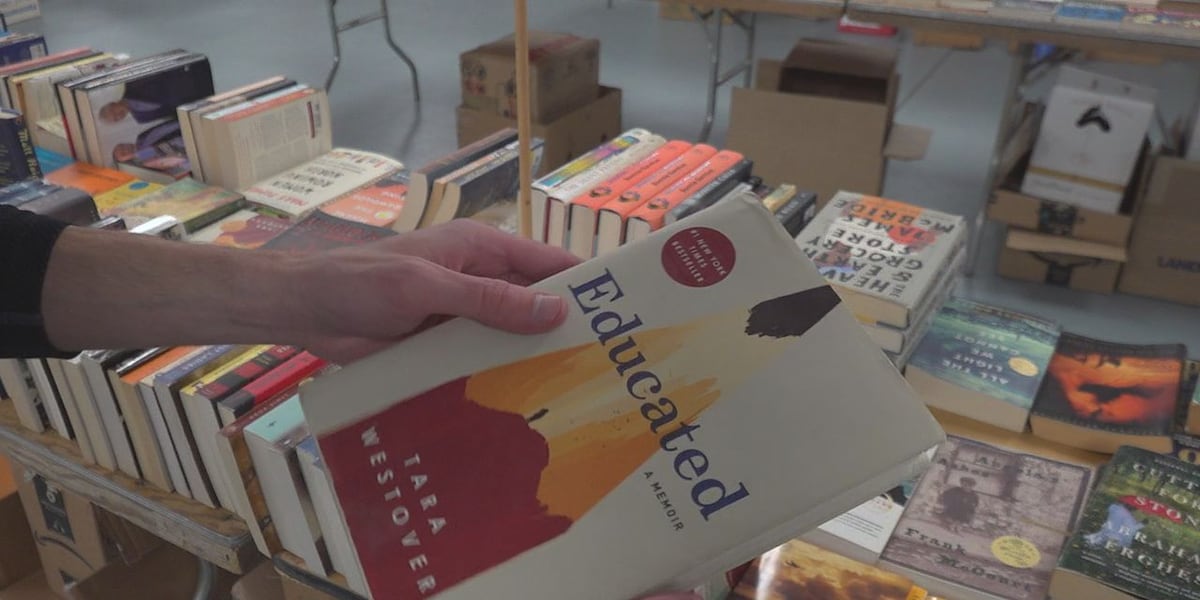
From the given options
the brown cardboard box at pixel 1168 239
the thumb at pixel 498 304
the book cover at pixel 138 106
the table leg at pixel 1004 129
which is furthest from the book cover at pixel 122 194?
the brown cardboard box at pixel 1168 239

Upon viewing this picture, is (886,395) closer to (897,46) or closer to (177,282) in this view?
(177,282)

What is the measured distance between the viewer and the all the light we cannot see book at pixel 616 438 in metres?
0.73

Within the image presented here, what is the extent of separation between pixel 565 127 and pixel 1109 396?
7.94 ft

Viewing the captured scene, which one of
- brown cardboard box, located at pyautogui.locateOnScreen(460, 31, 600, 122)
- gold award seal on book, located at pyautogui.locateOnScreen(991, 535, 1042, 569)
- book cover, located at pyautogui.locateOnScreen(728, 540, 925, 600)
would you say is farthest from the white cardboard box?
book cover, located at pyautogui.locateOnScreen(728, 540, 925, 600)

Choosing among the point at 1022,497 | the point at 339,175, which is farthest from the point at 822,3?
the point at 1022,497

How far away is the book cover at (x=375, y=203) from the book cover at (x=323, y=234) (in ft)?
0.57

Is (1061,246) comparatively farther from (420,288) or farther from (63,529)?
(63,529)

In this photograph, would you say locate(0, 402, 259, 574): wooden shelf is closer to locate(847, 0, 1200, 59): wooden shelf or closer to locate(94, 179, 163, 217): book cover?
locate(94, 179, 163, 217): book cover

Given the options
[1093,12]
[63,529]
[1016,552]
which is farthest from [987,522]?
[1093,12]

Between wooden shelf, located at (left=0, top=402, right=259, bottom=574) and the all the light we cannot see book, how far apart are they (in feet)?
1.69

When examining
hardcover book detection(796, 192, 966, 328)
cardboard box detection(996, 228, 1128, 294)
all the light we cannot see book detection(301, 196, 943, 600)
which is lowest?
cardboard box detection(996, 228, 1128, 294)

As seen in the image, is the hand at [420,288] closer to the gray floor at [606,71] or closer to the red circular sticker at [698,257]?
the red circular sticker at [698,257]

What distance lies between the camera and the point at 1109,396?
1.43m

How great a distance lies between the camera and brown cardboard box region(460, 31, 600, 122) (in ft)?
11.2
